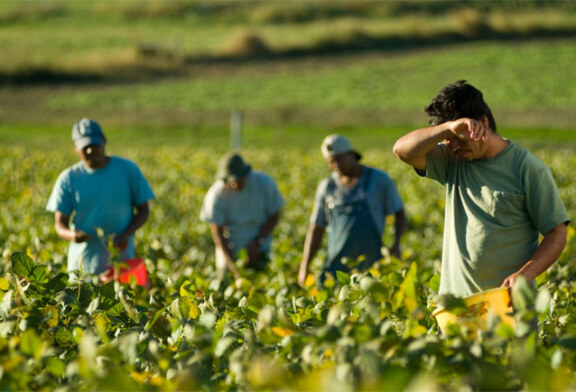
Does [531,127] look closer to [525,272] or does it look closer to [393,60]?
[393,60]

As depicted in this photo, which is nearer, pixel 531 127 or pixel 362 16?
pixel 531 127

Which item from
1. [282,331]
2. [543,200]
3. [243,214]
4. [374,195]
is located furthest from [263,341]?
[243,214]

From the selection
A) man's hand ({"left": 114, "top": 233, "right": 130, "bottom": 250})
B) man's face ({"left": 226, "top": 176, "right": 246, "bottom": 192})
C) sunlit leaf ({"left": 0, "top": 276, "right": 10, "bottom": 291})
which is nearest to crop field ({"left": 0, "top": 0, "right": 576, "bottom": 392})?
sunlit leaf ({"left": 0, "top": 276, "right": 10, "bottom": 291})

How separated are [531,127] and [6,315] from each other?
106 ft

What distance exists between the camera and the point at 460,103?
324cm

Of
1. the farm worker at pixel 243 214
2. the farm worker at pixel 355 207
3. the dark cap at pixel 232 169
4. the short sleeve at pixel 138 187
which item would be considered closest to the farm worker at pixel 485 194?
the farm worker at pixel 355 207

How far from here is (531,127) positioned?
3281 cm

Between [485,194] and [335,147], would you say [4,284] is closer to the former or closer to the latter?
[485,194]

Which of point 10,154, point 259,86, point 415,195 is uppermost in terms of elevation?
point 259,86

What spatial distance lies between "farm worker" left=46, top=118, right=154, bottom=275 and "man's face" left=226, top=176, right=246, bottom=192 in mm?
1159

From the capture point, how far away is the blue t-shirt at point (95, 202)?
521 cm

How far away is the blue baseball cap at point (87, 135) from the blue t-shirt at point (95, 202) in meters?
0.18

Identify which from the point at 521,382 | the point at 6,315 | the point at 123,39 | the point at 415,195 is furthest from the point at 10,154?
the point at 123,39

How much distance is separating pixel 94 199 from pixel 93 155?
28 centimetres
